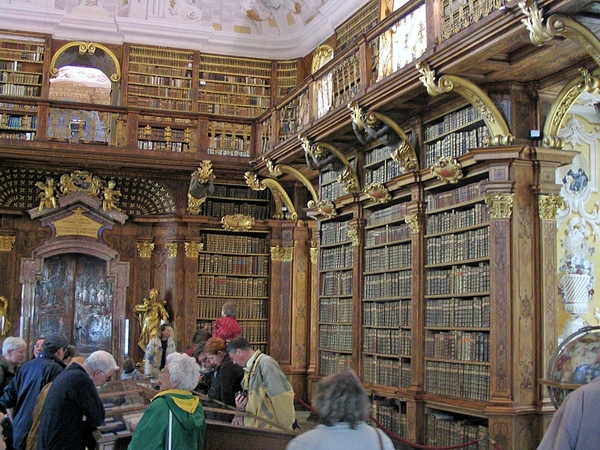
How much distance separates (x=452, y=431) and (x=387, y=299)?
181cm

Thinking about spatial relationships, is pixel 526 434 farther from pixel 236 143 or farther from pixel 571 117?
pixel 236 143

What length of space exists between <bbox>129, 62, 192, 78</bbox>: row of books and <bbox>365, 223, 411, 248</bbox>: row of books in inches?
213

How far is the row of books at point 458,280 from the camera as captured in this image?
7.24 metres

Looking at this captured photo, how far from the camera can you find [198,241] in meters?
12.9

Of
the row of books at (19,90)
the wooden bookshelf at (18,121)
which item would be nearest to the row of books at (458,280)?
the wooden bookshelf at (18,121)

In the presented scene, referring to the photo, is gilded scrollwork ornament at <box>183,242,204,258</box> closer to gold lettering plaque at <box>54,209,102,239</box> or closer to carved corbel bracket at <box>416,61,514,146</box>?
gold lettering plaque at <box>54,209,102,239</box>

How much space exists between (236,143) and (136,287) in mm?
2738

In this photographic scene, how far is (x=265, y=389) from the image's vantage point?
17.2 ft

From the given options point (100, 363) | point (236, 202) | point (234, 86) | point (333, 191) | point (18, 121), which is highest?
point (234, 86)

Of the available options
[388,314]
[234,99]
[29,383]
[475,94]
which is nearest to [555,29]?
[475,94]

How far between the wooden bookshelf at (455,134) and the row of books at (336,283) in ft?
7.55

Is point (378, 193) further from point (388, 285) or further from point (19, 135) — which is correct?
point (19, 135)

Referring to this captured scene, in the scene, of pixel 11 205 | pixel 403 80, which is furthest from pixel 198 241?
pixel 403 80

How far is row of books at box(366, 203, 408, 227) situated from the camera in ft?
28.7
